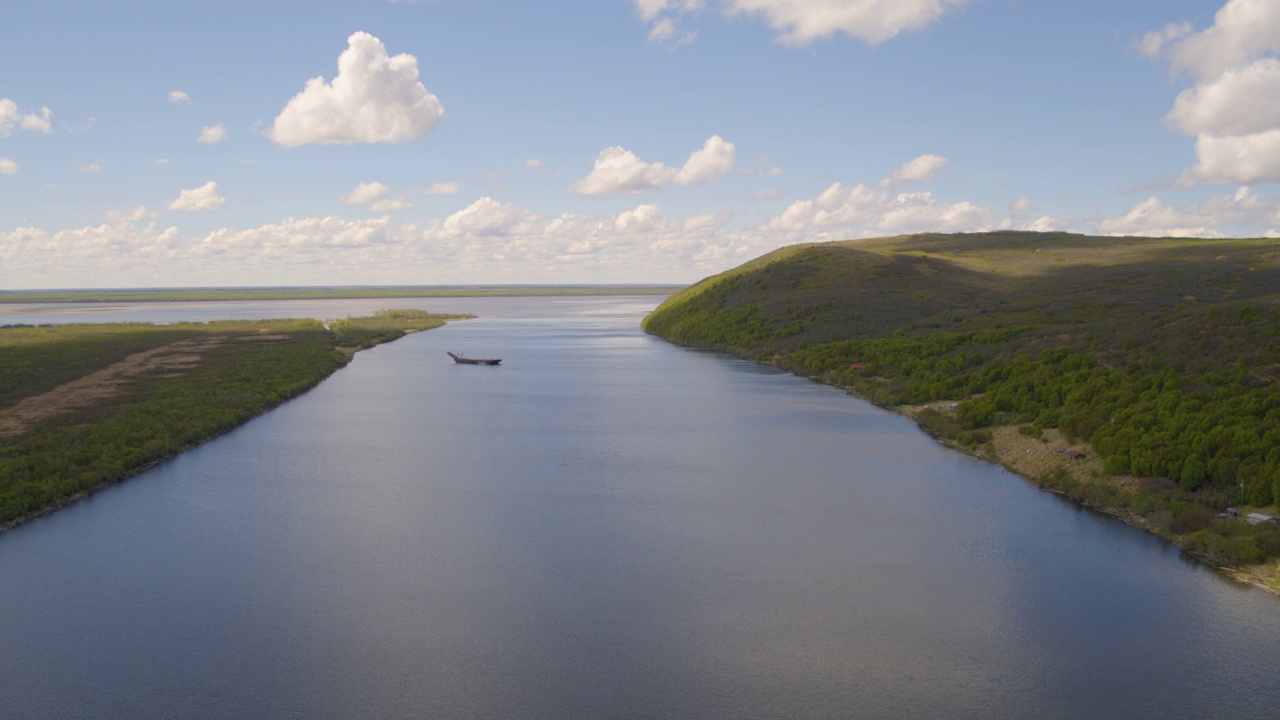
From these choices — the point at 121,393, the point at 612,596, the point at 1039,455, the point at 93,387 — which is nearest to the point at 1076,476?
the point at 1039,455

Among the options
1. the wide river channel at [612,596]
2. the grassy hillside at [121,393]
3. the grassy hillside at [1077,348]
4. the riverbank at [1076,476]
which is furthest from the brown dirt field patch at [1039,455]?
the grassy hillside at [121,393]

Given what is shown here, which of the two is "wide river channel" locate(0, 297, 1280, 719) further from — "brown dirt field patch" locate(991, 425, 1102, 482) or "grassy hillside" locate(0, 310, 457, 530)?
"grassy hillside" locate(0, 310, 457, 530)

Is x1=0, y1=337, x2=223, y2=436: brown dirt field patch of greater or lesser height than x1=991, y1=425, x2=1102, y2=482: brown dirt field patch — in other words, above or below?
above

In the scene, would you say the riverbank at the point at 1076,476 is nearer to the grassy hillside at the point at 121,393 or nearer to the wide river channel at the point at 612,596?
the wide river channel at the point at 612,596

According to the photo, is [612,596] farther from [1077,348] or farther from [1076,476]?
[1077,348]

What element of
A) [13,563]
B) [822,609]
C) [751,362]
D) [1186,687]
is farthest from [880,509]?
[751,362]

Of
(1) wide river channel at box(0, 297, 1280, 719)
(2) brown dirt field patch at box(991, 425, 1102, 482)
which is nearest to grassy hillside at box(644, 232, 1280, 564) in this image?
(2) brown dirt field patch at box(991, 425, 1102, 482)

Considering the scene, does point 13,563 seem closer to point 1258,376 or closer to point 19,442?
point 19,442
